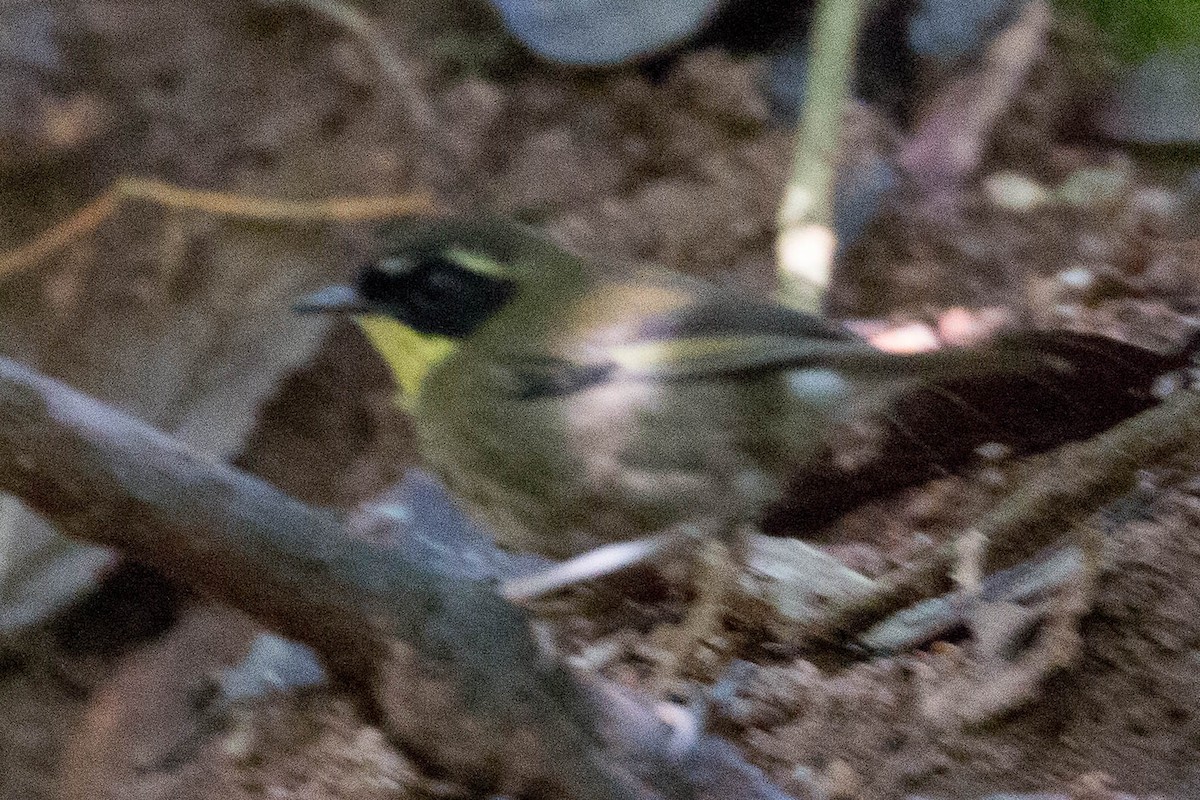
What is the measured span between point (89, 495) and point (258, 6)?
10.1 ft

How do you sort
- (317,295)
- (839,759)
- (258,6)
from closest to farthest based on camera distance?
(839,759) → (317,295) → (258,6)

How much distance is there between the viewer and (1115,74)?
3057 millimetres

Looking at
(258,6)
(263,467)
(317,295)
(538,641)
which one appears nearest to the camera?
(538,641)

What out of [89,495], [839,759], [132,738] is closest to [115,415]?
[89,495]

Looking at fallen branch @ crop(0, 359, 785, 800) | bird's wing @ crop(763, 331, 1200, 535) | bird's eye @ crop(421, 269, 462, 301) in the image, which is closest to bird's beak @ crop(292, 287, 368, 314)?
bird's eye @ crop(421, 269, 462, 301)

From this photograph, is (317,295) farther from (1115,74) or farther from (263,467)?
(1115,74)

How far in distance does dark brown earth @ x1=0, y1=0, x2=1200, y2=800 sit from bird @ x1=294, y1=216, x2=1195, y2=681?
0.59 feet

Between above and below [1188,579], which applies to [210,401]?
below

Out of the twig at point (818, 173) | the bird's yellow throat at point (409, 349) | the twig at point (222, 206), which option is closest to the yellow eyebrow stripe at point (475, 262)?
the bird's yellow throat at point (409, 349)

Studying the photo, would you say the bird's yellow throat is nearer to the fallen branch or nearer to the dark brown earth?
the dark brown earth

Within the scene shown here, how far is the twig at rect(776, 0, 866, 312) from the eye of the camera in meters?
3.12

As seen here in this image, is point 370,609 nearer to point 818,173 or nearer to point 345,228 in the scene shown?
point 818,173

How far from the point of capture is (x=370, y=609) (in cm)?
163

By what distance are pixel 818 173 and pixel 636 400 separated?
1.01 m
